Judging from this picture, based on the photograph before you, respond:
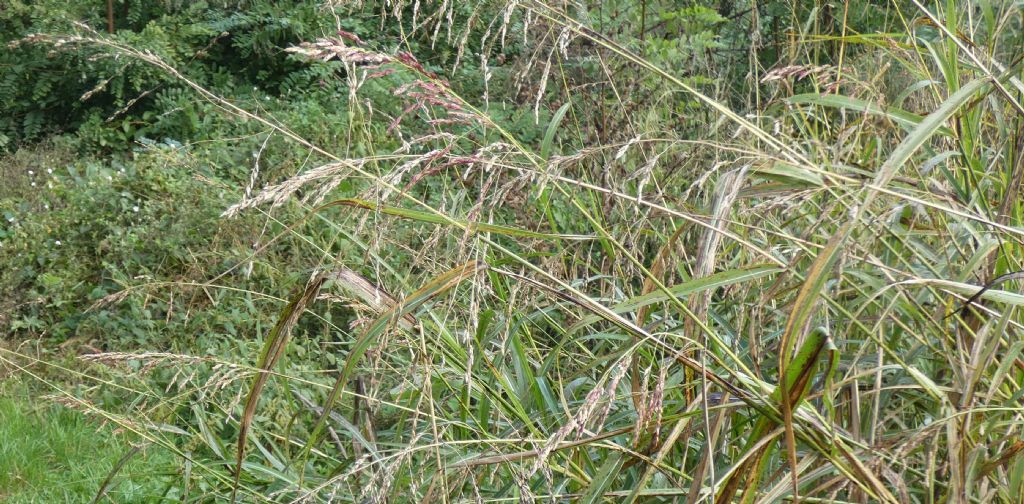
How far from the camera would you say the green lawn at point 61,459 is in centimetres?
283

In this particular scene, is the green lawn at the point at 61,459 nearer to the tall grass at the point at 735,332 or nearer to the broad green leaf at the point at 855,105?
the tall grass at the point at 735,332

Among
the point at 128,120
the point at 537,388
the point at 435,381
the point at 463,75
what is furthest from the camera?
the point at 463,75

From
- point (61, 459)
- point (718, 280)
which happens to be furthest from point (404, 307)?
point (61, 459)

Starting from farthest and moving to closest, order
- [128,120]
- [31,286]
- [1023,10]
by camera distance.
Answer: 1. [128,120]
2. [31,286]
3. [1023,10]

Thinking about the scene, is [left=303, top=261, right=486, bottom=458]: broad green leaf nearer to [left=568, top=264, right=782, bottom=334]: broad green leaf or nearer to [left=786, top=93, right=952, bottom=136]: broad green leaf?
[left=568, top=264, right=782, bottom=334]: broad green leaf

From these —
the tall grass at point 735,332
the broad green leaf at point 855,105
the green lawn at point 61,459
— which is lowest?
the green lawn at point 61,459

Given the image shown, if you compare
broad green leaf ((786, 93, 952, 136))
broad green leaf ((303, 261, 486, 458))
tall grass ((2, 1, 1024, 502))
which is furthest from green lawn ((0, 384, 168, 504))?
broad green leaf ((786, 93, 952, 136))

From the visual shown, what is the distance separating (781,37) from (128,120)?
3499 millimetres

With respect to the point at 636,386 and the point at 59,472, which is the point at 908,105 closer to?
the point at 636,386

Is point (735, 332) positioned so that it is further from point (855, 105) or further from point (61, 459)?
point (61, 459)

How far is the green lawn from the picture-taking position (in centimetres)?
283

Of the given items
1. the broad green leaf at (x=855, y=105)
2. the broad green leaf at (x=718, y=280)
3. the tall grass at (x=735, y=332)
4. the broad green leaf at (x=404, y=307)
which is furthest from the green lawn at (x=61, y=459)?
the broad green leaf at (x=855, y=105)

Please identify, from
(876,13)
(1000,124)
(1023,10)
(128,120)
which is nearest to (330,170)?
(1000,124)

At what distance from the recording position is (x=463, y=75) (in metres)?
5.99
